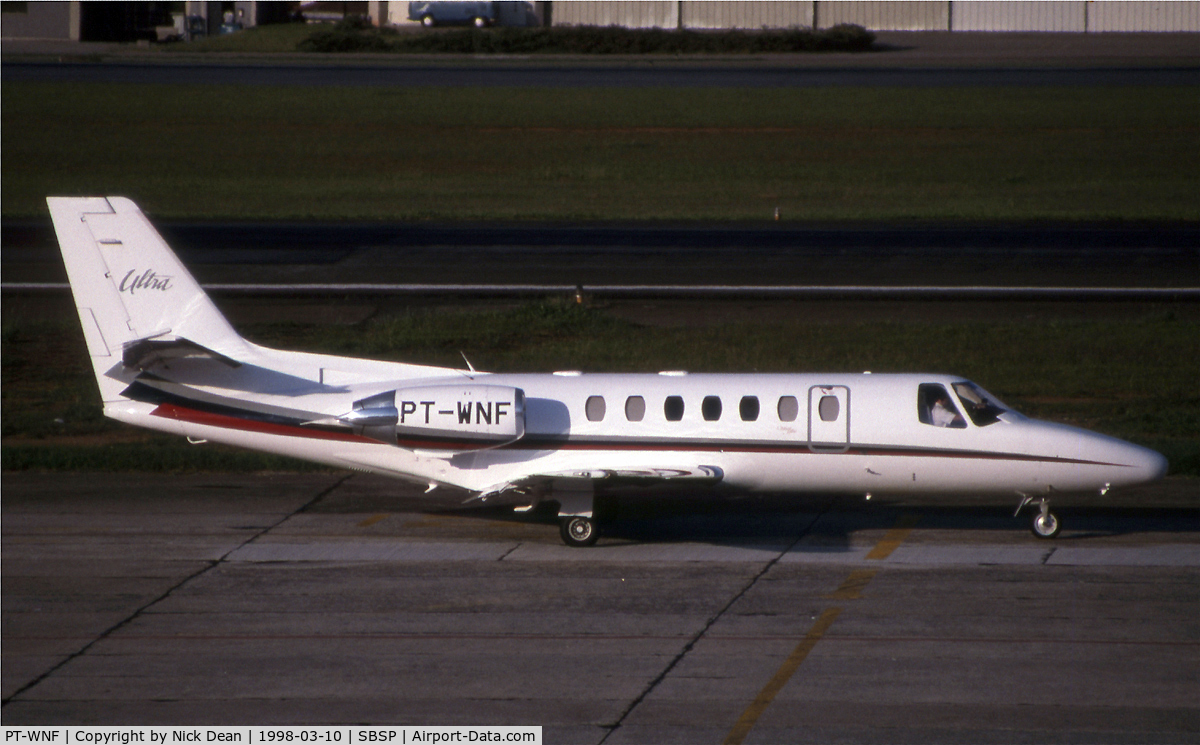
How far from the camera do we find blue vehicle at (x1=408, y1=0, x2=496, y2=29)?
98062 mm

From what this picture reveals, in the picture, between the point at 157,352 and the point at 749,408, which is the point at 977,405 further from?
the point at 157,352

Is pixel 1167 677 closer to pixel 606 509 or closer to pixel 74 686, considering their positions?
pixel 606 509

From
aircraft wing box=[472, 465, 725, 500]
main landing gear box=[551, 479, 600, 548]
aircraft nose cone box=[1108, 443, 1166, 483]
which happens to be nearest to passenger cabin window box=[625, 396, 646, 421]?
aircraft wing box=[472, 465, 725, 500]

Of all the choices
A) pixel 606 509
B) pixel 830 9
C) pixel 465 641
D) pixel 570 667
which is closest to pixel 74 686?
pixel 465 641

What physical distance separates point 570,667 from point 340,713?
97.2 inches

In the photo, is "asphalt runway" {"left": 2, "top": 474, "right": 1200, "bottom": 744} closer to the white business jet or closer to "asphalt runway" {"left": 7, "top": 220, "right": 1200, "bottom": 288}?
the white business jet

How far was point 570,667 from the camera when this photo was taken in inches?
529

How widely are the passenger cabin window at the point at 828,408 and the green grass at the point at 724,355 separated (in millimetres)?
8693

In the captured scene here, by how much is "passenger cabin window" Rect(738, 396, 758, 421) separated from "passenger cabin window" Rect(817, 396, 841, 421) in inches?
33.8

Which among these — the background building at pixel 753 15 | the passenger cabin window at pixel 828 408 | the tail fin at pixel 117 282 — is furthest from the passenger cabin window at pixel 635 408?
the background building at pixel 753 15

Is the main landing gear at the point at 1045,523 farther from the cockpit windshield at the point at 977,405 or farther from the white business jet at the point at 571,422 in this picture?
the cockpit windshield at the point at 977,405

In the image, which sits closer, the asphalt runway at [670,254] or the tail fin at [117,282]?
the tail fin at [117,282]

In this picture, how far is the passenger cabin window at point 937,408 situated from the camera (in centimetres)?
1767

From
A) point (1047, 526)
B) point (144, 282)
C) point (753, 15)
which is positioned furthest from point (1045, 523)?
point (753, 15)
